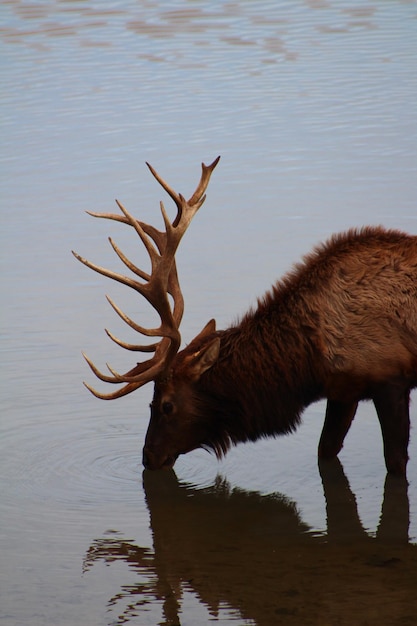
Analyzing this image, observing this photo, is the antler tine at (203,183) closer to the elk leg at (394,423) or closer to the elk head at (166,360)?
the elk head at (166,360)

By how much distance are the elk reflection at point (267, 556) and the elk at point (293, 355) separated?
311mm

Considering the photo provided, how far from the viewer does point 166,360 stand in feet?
24.7

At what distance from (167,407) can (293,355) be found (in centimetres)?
79

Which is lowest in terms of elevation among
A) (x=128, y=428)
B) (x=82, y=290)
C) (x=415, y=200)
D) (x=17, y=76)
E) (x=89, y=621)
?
(x=89, y=621)

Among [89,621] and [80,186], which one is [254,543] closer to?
[89,621]

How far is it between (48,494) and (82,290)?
11.4ft

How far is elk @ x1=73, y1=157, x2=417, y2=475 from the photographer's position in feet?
24.0

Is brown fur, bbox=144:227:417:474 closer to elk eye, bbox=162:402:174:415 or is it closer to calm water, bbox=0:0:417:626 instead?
elk eye, bbox=162:402:174:415

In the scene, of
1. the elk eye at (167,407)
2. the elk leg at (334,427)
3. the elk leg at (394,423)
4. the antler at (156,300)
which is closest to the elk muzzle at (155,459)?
the elk eye at (167,407)

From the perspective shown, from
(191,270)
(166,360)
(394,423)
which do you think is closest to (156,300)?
(166,360)

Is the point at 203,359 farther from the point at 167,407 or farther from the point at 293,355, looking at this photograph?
the point at 293,355

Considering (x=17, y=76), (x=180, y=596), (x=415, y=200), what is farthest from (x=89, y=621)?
(x=17, y=76)

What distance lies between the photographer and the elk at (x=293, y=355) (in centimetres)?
731

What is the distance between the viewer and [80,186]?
13.4 m
